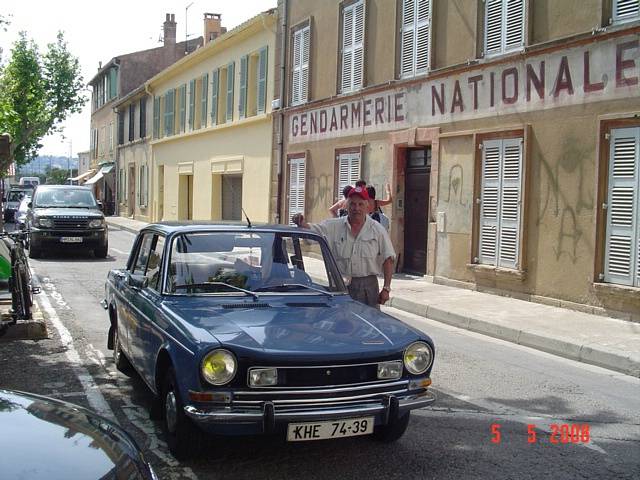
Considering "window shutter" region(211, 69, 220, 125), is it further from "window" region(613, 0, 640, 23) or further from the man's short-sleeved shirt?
the man's short-sleeved shirt

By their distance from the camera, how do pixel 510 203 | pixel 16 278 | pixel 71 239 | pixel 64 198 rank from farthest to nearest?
pixel 64 198 < pixel 71 239 < pixel 510 203 < pixel 16 278

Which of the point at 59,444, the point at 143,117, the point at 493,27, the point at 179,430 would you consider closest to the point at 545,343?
the point at 179,430

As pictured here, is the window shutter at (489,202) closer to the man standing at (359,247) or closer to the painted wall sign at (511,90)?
the painted wall sign at (511,90)

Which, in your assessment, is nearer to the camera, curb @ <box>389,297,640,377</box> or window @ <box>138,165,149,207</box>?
curb @ <box>389,297,640,377</box>

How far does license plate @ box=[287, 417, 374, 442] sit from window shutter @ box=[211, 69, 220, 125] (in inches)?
942

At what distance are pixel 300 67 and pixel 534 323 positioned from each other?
1241cm

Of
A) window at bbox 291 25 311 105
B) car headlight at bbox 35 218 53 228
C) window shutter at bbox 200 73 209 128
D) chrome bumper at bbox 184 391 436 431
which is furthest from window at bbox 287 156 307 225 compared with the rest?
chrome bumper at bbox 184 391 436 431

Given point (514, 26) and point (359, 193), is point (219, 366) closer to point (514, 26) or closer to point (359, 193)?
point (359, 193)

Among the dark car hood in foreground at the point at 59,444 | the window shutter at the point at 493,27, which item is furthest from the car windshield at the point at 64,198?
the dark car hood in foreground at the point at 59,444

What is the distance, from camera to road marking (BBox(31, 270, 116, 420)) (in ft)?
18.6

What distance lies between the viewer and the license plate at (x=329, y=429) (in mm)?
4137

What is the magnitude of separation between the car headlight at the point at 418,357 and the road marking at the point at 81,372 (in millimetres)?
2306

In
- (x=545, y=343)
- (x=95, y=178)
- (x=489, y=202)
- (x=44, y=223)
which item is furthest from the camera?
(x=95, y=178)

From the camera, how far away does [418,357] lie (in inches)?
182
